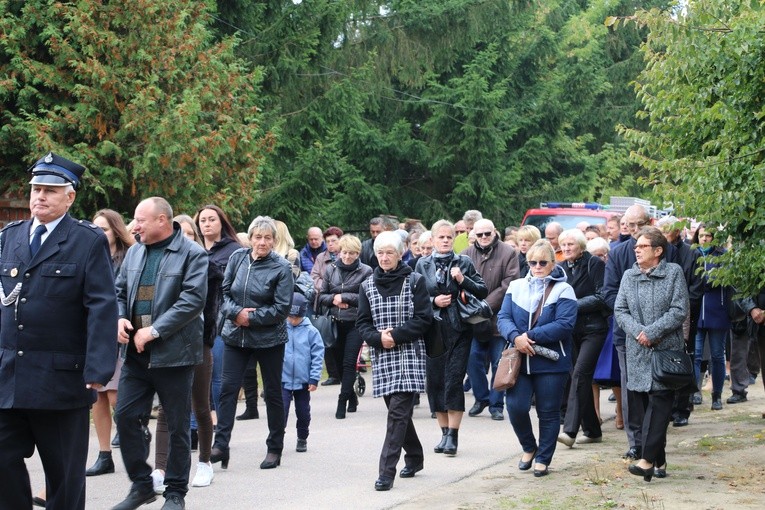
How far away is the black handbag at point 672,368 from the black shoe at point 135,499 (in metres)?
3.91

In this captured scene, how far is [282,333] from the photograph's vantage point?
9.92 metres

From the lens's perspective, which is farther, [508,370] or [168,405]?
[508,370]

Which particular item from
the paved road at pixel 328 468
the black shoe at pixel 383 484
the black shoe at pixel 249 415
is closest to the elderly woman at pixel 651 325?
the paved road at pixel 328 468

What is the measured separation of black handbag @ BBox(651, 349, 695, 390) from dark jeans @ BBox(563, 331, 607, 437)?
195 centimetres

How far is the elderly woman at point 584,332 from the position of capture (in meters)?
11.3

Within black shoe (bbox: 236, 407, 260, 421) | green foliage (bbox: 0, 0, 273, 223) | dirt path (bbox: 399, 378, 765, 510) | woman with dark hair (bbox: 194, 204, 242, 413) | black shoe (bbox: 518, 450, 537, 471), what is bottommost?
dirt path (bbox: 399, 378, 765, 510)

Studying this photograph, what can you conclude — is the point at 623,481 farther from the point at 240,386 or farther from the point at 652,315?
the point at 240,386

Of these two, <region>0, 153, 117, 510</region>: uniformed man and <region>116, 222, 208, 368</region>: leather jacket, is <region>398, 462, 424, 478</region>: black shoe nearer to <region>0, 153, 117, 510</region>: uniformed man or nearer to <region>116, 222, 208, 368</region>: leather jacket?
<region>116, 222, 208, 368</region>: leather jacket

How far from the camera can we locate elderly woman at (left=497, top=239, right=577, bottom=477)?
32.2 ft

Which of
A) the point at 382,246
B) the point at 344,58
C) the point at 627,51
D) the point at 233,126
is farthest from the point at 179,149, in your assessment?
the point at 627,51

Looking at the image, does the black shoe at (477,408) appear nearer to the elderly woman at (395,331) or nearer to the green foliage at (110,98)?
the elderly woman at (395,331)

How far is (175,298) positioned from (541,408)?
132 inches

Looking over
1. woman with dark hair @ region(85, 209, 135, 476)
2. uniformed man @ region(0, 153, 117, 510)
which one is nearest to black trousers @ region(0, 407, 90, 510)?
uniformed man @ region(0, 153, 117, 510)

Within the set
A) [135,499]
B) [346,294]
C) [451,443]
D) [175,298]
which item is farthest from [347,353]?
[135,499]
